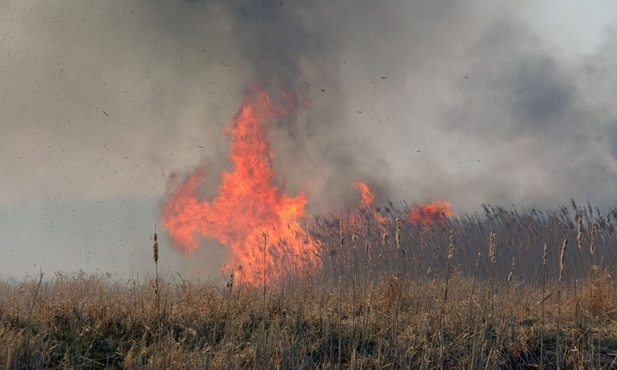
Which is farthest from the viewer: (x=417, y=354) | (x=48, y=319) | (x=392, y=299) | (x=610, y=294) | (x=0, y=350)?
(x=610, y=294)

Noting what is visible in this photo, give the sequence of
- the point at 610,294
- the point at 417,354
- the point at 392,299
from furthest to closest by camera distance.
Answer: the point at 610,294, the point at 392,299, the point at 417,354

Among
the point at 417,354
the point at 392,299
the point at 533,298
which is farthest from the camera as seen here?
the point at 533,298

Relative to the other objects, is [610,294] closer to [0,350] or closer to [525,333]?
[525,333]

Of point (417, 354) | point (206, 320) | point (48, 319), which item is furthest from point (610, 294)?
Result: point (48, 319)

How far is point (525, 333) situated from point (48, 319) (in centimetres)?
489

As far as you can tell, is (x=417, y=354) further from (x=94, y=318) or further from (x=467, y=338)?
(x=94, y=318)

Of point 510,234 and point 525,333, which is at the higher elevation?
point 510,234

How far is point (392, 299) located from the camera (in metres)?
6.30

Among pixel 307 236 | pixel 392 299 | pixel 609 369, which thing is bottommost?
pixel 609 369

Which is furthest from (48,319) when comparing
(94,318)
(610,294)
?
(610,294)

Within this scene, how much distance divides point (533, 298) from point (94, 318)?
6293mm

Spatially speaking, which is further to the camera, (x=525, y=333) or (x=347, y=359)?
(x=525, y=333)

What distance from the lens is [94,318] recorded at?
5.11 meters

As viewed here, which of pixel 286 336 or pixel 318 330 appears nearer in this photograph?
pixel 286 336
